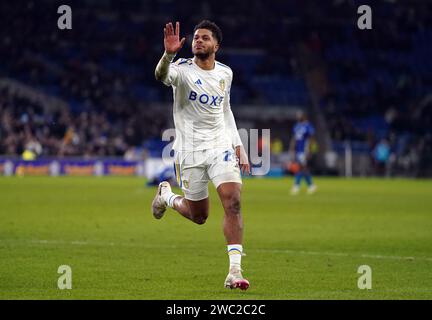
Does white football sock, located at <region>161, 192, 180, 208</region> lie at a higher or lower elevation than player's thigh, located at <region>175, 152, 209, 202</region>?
lower

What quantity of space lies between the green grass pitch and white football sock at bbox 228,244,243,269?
27 cm

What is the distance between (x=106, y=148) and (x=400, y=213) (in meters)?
22.8

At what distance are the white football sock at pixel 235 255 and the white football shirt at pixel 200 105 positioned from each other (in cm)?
107

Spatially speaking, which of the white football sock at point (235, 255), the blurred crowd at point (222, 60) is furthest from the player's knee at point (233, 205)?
the blurred crowd at point (222, 60)

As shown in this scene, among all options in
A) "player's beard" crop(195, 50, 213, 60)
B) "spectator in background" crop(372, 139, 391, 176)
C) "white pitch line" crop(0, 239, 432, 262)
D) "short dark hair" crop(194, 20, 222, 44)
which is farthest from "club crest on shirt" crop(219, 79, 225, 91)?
"spectator in background" crop(372, 139, 391, 176)

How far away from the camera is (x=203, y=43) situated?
30.6 feet

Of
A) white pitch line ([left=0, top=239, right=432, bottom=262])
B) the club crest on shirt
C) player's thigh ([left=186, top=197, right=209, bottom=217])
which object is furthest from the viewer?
white pitch line ([left=0, top=239, right=432, bottom=262])

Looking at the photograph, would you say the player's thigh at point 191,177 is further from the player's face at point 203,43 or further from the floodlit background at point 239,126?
the player's face at point 203,43

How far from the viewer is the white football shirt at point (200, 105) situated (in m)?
9.38

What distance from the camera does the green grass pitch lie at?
348 inches

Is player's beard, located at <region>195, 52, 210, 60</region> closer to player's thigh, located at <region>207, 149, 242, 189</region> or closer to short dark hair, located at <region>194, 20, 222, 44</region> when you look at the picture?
short dark hair, located at <region>194, 20, 222, 44</region>
